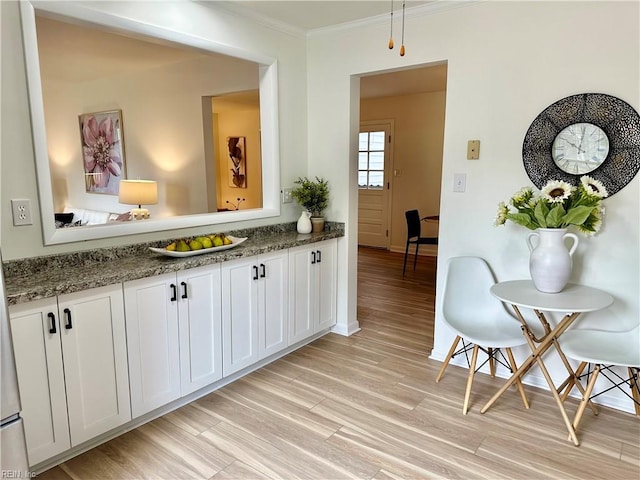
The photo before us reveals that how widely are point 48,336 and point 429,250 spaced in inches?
220

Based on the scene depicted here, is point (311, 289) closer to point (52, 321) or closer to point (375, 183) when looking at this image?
point (52, 321)

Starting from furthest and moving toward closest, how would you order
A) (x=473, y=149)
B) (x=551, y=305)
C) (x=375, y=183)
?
(x=375, y=183)
(x=473, y=149)
(x=551, y=305)

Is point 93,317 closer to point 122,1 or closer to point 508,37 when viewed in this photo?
point 122,1

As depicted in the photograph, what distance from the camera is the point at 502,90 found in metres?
2.61

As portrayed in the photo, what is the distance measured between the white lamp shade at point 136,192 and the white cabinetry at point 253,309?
2.17 meters

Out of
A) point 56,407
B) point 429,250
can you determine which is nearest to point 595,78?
point 56,407

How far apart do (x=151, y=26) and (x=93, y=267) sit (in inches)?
53.8

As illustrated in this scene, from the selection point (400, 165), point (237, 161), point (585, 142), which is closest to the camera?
point (585, 142)

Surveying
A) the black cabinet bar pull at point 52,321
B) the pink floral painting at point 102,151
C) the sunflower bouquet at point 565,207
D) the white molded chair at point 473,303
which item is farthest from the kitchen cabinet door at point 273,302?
the pink floral painting at point 102,151

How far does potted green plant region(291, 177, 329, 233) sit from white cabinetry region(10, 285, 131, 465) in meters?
1.67

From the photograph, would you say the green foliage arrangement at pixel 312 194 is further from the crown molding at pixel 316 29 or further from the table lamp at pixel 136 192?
the table lamp at pixel 136 192

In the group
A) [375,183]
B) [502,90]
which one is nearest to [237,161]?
[375,183]

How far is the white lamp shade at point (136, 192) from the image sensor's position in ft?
14.2

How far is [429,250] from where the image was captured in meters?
6.61
